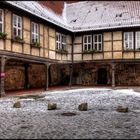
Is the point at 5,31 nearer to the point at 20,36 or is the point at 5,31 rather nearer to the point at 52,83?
the point at 20,36

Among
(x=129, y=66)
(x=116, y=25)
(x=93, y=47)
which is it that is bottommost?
(x=129, y=66)

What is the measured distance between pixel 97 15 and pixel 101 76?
5.19 m

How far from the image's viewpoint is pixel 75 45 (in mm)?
24656

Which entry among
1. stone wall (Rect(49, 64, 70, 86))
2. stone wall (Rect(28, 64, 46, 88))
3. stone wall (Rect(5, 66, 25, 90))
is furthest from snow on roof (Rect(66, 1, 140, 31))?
stone wall (Rect(5, 66, 25, 90))

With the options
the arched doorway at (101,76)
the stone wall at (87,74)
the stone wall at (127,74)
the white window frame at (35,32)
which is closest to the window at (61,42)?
the stone wall at (87,74)

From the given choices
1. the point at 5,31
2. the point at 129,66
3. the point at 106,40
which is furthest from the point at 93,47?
the point at 5,31

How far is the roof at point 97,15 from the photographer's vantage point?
22.7 meters

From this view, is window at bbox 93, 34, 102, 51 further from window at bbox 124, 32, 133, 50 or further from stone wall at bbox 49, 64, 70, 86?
stone wall at bbox 49, 64, 70, 86

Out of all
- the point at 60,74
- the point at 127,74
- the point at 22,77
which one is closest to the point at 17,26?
the point at 22,77

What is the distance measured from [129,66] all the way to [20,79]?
8973 mm

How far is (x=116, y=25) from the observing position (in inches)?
894

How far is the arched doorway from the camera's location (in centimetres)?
2522

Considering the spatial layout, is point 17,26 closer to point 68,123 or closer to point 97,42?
point 97,42

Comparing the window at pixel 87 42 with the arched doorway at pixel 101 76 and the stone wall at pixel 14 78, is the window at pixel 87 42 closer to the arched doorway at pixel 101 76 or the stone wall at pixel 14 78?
the arched doorway at pixel 101 76
